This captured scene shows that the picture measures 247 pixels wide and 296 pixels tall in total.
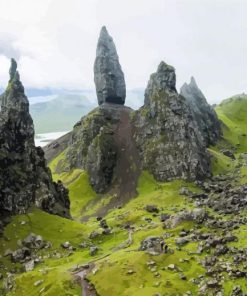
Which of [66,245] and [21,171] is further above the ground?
[21,171]

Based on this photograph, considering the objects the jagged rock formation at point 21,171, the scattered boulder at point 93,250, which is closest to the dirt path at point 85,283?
the scattered boulder at point 93,250

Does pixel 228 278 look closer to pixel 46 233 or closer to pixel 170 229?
pixel 170 229

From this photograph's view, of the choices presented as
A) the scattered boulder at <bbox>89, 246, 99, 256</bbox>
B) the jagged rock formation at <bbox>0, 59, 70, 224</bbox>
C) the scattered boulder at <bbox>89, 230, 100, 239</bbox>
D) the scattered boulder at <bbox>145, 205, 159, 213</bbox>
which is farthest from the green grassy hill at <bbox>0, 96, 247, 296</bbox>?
the scattered boulder at <bbox>145, 205, 159, 213</bbox>

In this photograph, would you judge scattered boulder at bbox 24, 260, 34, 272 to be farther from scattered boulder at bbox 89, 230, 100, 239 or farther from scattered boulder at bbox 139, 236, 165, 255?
scattered boulder at bbox 139, 236, 165, 255

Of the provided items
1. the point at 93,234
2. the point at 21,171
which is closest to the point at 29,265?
the point at 93,234

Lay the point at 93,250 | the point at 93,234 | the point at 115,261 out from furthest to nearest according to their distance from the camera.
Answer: the point at 93,234
the point at 93,250
the point at 115,261

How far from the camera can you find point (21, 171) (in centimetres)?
17300

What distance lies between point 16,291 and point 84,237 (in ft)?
132

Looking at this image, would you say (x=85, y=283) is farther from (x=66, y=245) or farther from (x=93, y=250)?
(x=66, y=245)

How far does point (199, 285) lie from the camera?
10700 centimetres

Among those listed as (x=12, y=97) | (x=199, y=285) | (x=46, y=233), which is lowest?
(x=199, y=285)

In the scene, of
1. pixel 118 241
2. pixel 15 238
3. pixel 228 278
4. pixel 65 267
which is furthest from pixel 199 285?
pixel 15 238

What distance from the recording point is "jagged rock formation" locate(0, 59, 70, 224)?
162m

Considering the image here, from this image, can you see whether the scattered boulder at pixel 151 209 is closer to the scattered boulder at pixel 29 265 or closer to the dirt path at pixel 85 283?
the scattered boulder at pixel 29 265
